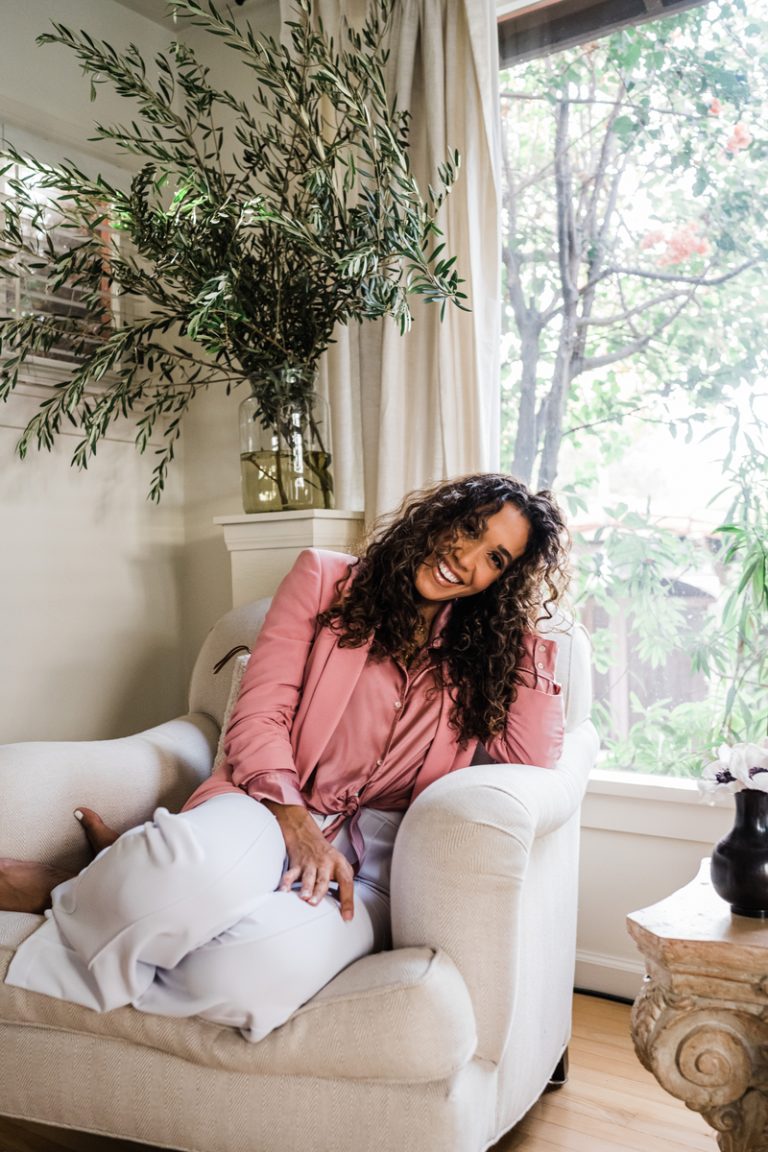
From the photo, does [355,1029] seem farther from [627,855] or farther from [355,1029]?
[627,855]

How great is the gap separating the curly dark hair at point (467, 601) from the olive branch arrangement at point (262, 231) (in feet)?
1.85

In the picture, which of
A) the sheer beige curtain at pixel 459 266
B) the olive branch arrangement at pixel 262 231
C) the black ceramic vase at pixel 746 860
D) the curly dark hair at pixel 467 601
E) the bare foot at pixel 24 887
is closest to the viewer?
the black ceramic vase at pixel 746 860

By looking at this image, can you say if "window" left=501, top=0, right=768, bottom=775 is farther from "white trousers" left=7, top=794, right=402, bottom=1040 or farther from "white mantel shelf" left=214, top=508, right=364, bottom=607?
"white trousers" left=7, top=794, right=402, bottom=1040

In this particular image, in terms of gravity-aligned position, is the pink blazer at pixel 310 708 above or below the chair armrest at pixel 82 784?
above

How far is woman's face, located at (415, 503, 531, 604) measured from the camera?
1812 mm

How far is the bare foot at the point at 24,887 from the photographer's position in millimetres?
1568

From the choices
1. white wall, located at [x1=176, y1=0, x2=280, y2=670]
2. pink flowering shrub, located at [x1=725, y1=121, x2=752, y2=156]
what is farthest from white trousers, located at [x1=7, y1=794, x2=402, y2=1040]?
pink flowering shrub, located at [x1=725, y1=121, x2=752, y2=156]

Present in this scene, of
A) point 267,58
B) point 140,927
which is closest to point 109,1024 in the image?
point 140,927

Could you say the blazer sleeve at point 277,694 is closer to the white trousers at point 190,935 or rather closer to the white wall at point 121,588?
the white trousers at point 190,935

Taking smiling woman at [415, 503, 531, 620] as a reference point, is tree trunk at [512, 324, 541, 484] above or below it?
above

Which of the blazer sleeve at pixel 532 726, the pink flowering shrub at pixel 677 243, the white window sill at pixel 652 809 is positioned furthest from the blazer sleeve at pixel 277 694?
the pink flowering shrub at pixel 677 243

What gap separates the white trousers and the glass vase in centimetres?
117

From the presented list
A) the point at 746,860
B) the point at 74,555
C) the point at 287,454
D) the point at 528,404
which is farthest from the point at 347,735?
the point at 74,555

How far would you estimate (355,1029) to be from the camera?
131 cm
